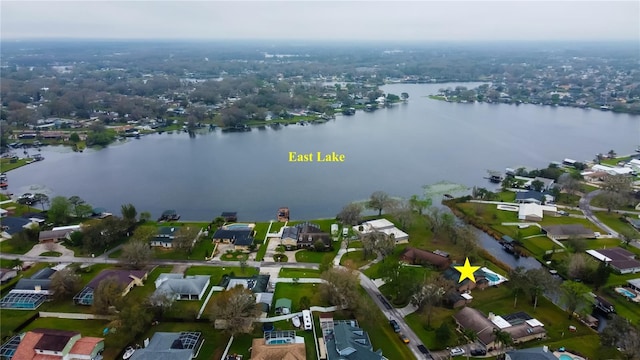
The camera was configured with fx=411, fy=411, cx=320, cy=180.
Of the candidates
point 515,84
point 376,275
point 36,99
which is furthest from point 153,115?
point 515,84

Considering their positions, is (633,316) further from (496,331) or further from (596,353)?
(496,331)

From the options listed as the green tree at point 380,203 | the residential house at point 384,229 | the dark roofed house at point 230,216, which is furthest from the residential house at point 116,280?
the green tree at point 380,203

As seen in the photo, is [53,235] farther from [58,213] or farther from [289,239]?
[289,239]

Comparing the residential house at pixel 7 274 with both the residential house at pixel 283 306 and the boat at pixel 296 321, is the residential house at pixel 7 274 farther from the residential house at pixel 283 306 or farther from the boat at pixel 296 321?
the boat at pixel 296 321

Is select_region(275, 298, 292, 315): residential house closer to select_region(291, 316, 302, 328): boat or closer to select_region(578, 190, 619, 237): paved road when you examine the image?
select_region(291, 316, 302, 328): boat

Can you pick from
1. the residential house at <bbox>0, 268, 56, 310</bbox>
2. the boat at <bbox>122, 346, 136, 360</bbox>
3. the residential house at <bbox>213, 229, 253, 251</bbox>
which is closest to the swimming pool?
the residential house at <bbox>213, 229, 253, 251</bbox>

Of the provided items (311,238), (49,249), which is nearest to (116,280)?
(49,249)
